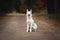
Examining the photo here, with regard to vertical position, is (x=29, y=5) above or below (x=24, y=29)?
above

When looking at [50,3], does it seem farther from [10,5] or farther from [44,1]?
[10,5]

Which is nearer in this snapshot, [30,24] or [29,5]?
[30,24]

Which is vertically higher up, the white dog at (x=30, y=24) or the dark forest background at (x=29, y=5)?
the dark forest background at (x=29, y=5)

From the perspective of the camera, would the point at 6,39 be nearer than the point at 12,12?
Yes

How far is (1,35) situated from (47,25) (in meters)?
0.50

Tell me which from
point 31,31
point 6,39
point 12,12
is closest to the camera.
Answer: point 6,39

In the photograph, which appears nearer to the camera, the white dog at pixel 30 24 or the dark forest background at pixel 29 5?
the white dog at pixel 30 24

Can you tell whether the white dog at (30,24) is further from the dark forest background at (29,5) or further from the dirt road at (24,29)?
the dark forest background at (29,5)

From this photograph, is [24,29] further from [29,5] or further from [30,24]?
[29,5]

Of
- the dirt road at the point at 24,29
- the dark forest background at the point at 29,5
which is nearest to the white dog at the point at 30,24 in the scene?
the dirt road at the point at 24,29

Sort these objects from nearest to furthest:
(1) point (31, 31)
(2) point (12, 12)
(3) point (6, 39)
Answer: (3) point (6, 39), (1) point (31, 31), (2) point (12, 12)

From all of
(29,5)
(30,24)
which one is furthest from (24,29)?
(29,5)

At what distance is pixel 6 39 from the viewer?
5.07 feet

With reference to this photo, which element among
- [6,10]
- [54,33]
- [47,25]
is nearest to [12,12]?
[6,10]
